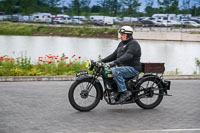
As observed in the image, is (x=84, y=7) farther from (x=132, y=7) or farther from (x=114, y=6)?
(x=132, y=7)

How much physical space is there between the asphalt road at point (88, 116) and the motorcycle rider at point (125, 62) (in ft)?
1.77

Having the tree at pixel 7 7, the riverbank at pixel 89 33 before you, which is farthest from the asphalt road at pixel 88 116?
the tree at pixel 7 7

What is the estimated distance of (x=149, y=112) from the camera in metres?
8.11

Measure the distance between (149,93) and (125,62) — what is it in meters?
0.87

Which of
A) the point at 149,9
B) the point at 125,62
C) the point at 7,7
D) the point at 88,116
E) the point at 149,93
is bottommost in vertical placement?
the point at 88,116

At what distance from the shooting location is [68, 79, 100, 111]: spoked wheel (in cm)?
777

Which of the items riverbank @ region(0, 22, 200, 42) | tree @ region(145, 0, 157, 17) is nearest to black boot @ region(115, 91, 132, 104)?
riverbank @ region(0, 22, 200, 42)

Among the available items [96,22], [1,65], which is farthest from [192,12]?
[1,65]

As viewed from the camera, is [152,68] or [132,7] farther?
[132,7]

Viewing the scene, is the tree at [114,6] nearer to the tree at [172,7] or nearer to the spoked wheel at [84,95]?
the tree at [172,7]

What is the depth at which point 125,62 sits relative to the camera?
26.5 ft

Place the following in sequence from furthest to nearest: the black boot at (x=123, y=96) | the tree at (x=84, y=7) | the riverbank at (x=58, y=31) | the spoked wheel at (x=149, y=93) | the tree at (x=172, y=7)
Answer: the tree at (x=84, y=7), the tree at (x=172, y=7), the riverbank at (x=58, y=31), the spoked wheel at (x=149, y=93), the black boot at (x=123, y=96)

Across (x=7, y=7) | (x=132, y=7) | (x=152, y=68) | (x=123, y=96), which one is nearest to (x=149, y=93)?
(x=152, y=68)

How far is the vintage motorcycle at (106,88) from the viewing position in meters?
7.84
